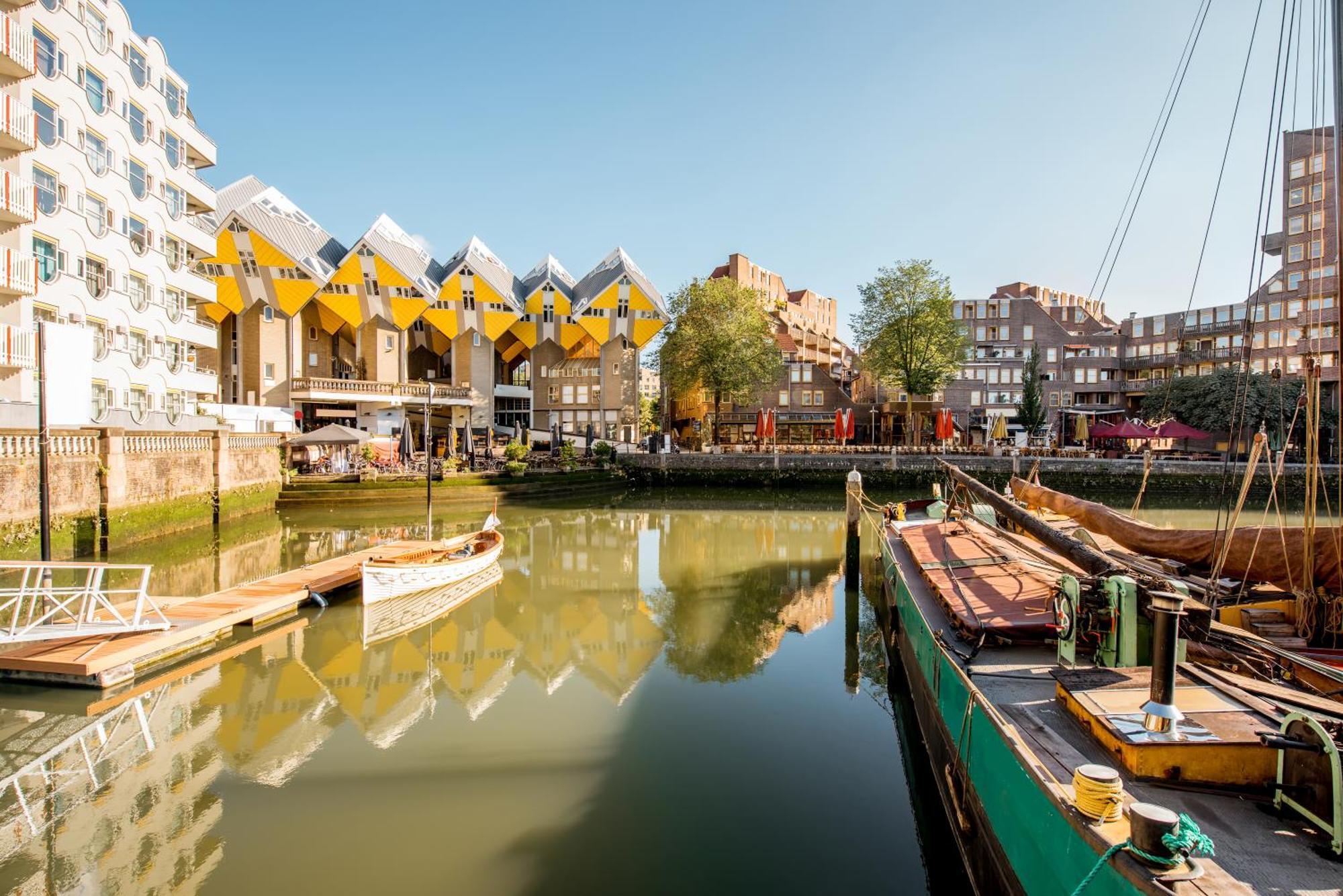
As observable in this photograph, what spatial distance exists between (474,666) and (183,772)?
4.92 metres

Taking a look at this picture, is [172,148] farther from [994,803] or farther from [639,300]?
[994,803]

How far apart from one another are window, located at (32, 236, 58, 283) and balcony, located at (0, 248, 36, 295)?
0.73 metres

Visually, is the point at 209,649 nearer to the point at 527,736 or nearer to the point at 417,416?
the point at 527,736

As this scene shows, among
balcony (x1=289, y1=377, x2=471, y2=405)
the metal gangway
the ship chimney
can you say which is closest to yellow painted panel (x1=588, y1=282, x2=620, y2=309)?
balcony (x1=289, y1=377, x2=471, y2=405)

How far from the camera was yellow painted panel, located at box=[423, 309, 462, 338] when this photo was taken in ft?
180

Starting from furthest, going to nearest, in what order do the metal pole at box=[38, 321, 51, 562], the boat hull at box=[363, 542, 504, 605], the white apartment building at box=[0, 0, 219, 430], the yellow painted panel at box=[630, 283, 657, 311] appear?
the yellow painted panel at box=[630, 283, 657, 311], the white apartment building at box=[0, 0, 219, 430], the boat hull at box=[363, 542, 504, 605], the metal pole at box=[38, 321, 51, 562]

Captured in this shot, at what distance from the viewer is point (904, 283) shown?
2153 inches

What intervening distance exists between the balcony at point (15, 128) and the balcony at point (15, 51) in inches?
35.3

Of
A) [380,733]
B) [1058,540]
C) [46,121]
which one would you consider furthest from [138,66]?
[1058,540]

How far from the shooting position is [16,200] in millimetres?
21219

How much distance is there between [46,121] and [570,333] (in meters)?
37.4

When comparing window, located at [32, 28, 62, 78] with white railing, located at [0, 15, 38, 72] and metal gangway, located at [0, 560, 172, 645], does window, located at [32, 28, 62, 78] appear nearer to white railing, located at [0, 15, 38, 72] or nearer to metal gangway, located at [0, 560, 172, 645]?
white railing, located at [0, 15, 38, 72]

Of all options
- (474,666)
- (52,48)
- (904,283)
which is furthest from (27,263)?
(904,283)

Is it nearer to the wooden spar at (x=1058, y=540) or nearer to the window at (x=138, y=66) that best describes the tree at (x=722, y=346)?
the window at (x=138, y=66)
